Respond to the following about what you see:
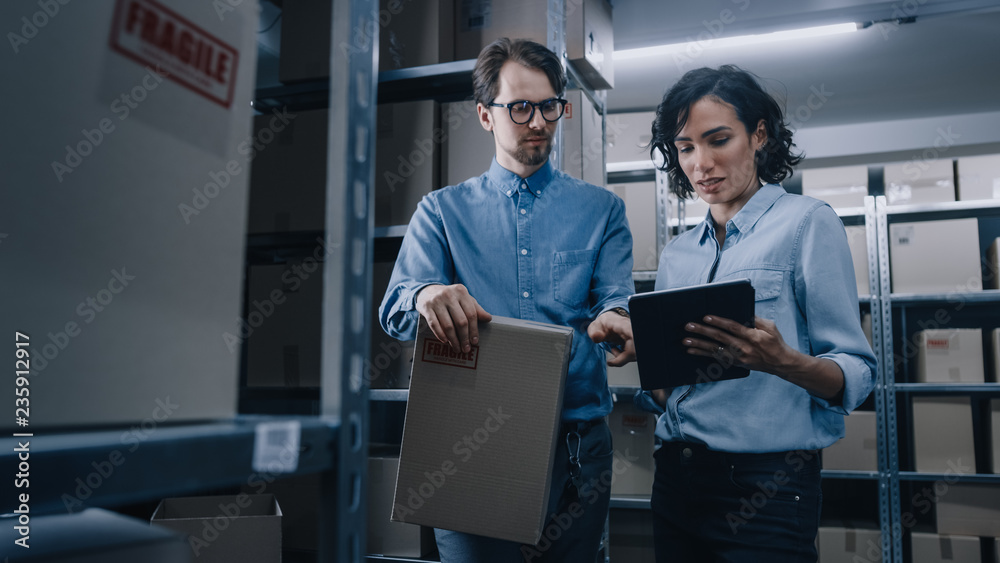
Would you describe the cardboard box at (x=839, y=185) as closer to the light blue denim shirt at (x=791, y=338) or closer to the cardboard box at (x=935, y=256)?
the cardboard box at (x=935, y=256)

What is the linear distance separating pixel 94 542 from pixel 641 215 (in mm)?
2749

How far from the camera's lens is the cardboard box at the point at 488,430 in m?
0.96

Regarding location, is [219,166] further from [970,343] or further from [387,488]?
[970,343]

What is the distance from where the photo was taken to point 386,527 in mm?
1851

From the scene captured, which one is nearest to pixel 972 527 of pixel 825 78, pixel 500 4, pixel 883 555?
pixel 883 555

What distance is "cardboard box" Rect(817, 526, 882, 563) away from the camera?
309 cm

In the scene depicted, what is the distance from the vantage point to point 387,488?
1799 millimetres

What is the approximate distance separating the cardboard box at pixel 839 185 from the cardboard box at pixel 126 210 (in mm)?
3661

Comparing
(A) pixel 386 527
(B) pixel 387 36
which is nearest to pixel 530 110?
(B) pixel 387 36

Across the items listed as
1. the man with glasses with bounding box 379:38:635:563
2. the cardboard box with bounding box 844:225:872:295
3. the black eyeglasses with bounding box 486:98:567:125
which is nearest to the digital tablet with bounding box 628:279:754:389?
the man with glasses with bounding box 379:38:635:563

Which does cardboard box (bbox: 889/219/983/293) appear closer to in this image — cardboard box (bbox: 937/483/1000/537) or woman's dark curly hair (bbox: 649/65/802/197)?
cardboard box (bbox: 937/483/1000/537)

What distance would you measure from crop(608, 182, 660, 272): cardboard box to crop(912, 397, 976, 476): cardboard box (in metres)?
1.64

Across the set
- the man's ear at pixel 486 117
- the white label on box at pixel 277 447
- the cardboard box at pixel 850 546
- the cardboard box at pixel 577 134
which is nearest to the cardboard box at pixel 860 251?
the cardboard box at pixel 850 546

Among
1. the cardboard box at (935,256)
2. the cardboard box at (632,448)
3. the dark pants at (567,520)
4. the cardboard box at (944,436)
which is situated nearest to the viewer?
the dark pants at (567,520)
